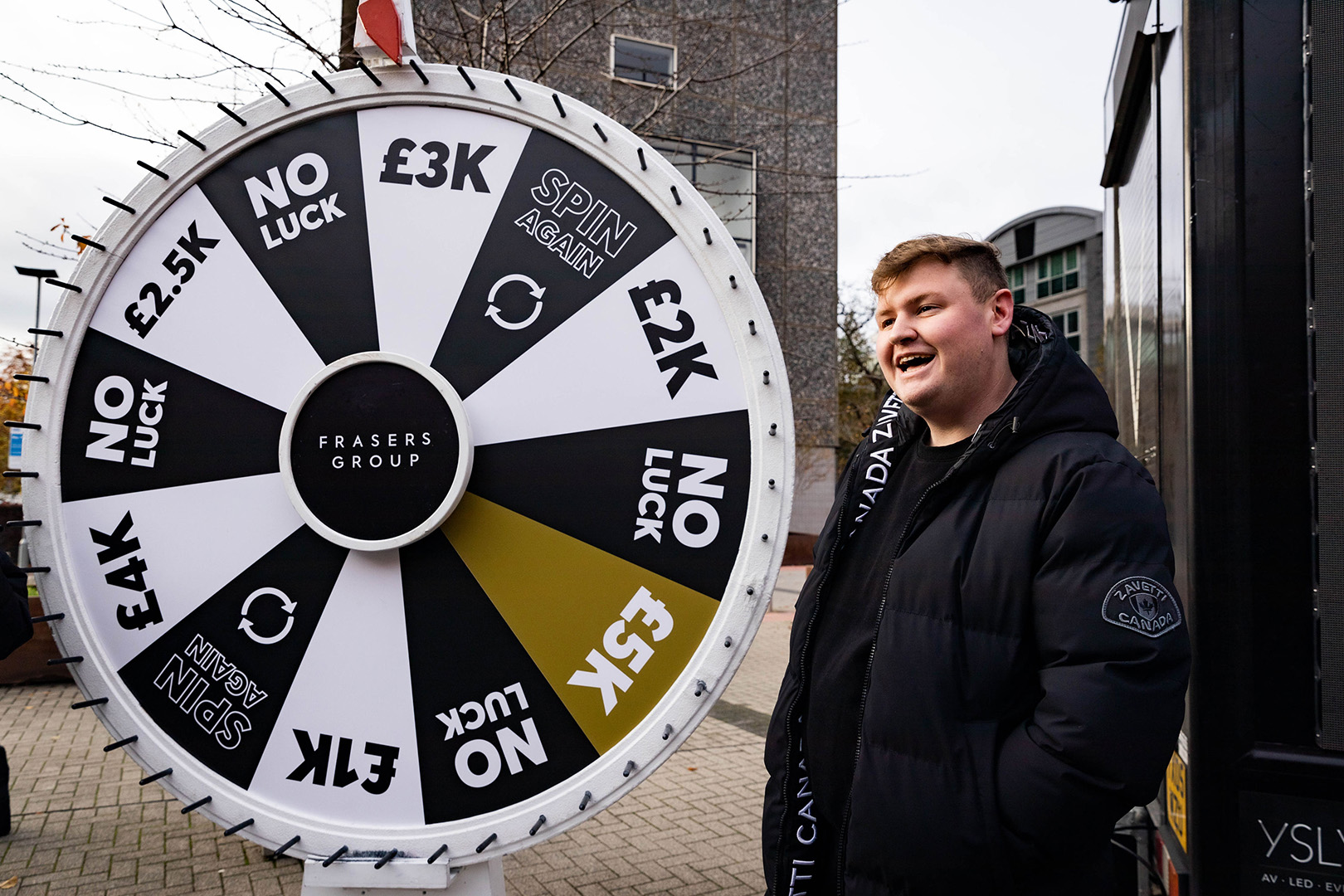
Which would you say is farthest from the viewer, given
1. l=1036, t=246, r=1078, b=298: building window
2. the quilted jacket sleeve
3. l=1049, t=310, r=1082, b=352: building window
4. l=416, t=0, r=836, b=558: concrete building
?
l=1036, t=246, r=1078, b=298: building window

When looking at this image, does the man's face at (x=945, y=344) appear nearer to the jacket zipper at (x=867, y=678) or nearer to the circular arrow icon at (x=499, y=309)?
the jacket zipper at (x=867, y=678)

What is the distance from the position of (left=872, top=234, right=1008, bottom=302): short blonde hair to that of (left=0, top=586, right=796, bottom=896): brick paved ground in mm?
2830

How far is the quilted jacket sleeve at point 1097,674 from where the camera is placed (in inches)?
52.9

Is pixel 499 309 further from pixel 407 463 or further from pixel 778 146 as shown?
pixel 778 146

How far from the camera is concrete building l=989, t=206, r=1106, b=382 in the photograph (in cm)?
3166

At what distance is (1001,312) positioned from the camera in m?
1.73

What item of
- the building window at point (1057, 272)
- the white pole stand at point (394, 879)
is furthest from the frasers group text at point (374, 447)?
the building window at point (1057, 272)

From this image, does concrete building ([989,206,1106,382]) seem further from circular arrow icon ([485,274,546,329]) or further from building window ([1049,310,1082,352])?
circular arrow icon ([485,274,546,329])

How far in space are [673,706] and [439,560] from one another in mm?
579

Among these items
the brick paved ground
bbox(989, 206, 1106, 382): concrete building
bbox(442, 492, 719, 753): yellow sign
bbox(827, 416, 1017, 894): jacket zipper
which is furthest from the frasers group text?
bbox(989, 206, 1106, 382): concrete building

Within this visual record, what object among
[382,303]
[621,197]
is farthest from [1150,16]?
[382,303]

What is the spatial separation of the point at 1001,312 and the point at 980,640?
2.07ft

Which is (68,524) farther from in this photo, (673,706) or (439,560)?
(673,706)

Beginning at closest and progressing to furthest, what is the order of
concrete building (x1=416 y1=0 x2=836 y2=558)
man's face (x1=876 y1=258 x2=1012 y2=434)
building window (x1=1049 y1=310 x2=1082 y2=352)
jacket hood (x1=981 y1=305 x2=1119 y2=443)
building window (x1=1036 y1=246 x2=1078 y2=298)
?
jacket hood (x1=981 y1=305 x2=1119 y2=443) → man's face (x1=876 y1=258 x2=1012 y2=434) → concrete building (x1=416 y1=0 x2=836 y2=558) → building window (x1=1049 y1=310 x2=1082 y2=352) → building window (x1=1036 y1=246 x2=1078 y2=298)
